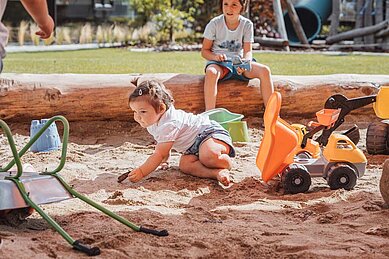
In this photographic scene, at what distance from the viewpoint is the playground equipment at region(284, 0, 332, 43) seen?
56.9 feet

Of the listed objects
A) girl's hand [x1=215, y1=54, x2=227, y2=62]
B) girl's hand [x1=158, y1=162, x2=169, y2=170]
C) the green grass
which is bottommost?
the green grass

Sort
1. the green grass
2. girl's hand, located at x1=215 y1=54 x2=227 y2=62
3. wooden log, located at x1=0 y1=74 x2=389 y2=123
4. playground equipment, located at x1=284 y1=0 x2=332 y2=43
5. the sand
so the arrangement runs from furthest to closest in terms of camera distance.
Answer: playground equipment, located at x1=284 y1=0 x2=332 y2=43 < the green grass < girl's hand, located at x1=215 y1=54 x2=227 y2=62 < wooden log, located at x1=0 y1=74 x2=389 y2=123 < the sand

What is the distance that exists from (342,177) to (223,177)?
25.1 inches

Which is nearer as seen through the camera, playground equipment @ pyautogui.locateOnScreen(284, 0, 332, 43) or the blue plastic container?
the blue plastic container

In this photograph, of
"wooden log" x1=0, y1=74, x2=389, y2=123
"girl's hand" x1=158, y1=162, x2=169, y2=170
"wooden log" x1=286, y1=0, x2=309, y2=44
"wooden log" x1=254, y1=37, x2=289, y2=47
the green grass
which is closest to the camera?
"girl's hand" x1=158, y1=162, x2=169, y2=170

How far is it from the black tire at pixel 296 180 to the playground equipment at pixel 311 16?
13677mm

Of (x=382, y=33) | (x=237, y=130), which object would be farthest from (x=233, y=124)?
(x=382, y=33)

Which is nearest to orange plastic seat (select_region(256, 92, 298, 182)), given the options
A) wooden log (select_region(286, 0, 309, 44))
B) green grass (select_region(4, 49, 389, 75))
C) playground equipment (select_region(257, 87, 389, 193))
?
playground equipment (select_region(257, 87, 389, 193))

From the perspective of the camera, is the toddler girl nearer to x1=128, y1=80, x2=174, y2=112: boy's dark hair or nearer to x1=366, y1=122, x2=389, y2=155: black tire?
x1=128, y1=80, x2=174, y2=112: boy's dark hair

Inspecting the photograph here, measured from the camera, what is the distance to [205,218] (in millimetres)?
3137

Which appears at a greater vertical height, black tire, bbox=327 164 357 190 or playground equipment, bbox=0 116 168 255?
playground equipment, bbox=0 116 168 255

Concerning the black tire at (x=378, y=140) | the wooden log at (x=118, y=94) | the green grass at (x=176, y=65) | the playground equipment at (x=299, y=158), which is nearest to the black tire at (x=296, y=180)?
the playground equipment at (x=299, y=158)

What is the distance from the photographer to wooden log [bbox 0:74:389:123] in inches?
214

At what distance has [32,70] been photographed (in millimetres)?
9102
